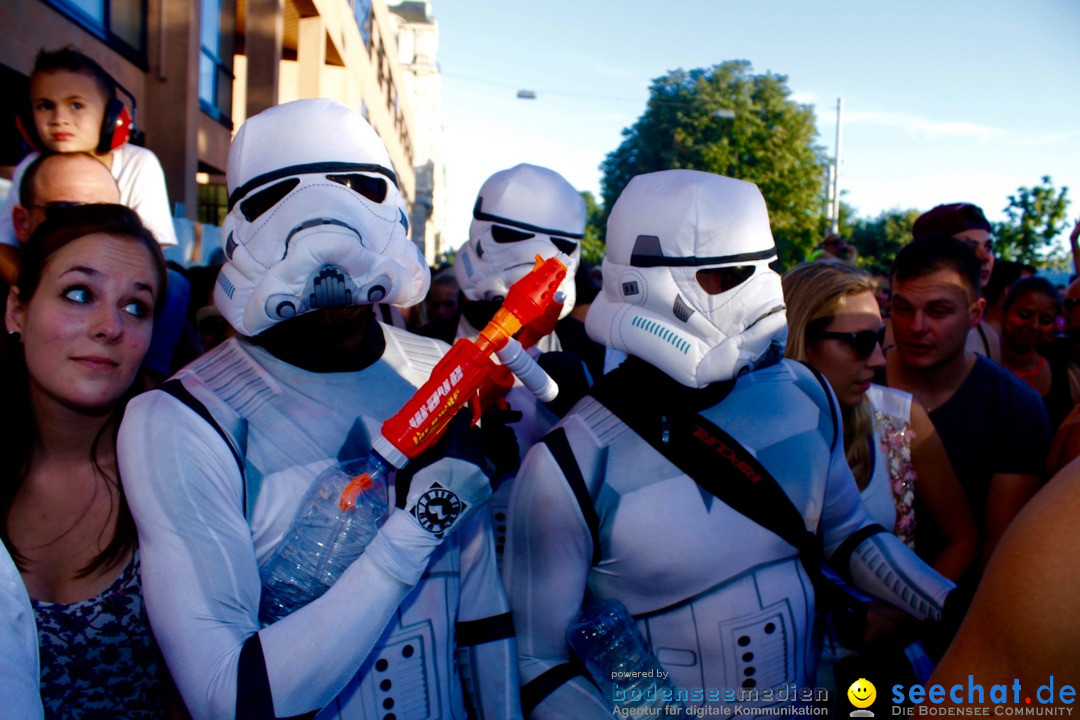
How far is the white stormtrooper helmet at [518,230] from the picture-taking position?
3.51 m

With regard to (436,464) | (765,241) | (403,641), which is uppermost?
(765,241)

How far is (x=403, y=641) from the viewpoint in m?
1.89

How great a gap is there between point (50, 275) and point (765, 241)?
1.96 metres

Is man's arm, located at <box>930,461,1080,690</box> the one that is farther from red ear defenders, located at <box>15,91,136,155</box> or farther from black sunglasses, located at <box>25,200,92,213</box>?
red ear defenders, located at <box>15,91,136,155</box>

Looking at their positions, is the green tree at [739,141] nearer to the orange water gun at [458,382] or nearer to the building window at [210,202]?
the building window at [210,202]

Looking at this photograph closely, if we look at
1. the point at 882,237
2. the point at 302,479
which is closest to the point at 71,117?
the point at 302,479

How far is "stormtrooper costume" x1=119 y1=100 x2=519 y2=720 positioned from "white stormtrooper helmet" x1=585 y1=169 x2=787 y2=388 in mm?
617

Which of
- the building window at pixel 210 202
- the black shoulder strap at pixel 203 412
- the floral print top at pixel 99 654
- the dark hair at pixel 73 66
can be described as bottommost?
the building window at pixel 210 202

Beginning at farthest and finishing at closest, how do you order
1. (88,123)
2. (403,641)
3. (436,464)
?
(88,123), (403,641), (436,464)

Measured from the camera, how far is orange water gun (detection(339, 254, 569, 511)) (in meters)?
1.74

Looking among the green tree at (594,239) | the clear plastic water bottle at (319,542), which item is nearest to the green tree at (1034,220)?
the green tree at (594,239)

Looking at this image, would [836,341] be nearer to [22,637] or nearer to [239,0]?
[22,637]

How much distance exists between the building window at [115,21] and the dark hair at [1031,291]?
8.64 metres

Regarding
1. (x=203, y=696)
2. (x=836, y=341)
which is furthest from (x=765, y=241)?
(x=203, y=696)
